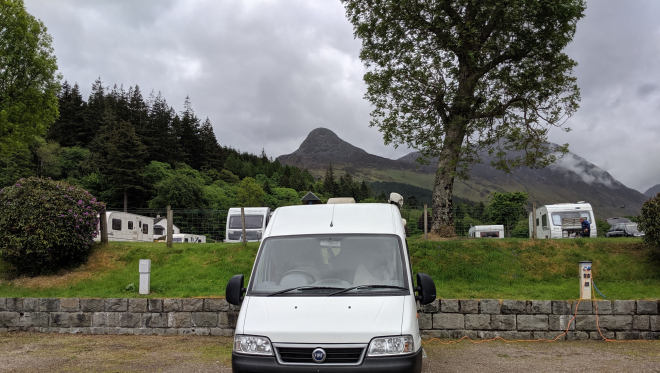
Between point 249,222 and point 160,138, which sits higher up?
point 160,138

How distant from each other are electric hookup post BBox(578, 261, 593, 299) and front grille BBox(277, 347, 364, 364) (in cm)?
705

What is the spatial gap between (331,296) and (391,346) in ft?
2.62

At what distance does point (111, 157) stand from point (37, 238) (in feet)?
224

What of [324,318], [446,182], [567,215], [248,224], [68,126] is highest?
[68,126]

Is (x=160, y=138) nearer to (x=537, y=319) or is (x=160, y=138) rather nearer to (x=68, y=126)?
(x=68, y=126)

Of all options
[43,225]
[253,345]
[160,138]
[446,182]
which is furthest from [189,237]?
[160,138]

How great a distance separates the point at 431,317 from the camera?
9281mm

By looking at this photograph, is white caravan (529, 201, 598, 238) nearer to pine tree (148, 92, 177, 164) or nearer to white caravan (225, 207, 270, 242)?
white caravan (225, 207, 270, 242)

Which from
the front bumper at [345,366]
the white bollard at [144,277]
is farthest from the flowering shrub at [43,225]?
the front bumper at [345,366]

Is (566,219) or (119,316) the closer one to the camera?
(119,316)

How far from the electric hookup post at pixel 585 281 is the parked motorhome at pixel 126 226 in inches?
801

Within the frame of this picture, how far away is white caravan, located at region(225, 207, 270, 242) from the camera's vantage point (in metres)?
22.9

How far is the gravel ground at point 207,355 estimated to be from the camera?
23.2 ft

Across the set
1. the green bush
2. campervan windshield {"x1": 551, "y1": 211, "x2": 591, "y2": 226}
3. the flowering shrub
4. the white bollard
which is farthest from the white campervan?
campervan windshield {"x1": 551, "y1": 211, "x2": 591, "y2": 226}
